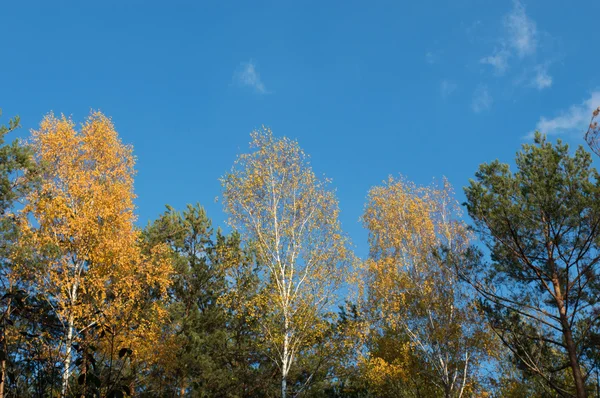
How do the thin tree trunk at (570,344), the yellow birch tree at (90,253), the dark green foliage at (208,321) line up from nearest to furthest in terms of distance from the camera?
1. the thin tree trunk at (570,344)
2. the yellow birch tree at (90,253)
3. the dark green foliage at (208,321)

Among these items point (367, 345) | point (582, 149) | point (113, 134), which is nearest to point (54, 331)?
point (113, 134)

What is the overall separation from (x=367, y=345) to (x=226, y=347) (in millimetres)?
5249

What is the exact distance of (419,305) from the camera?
17.1 meters

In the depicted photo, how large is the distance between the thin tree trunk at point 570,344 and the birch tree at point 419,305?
325 cm

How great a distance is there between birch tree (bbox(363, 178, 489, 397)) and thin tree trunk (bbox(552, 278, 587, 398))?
3.25 meters

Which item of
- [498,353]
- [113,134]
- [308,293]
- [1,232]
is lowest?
[498,353]

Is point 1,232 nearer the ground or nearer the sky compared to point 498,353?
nearer the sky

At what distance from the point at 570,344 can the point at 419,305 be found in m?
6.81

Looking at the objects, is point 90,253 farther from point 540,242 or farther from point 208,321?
point 540,242

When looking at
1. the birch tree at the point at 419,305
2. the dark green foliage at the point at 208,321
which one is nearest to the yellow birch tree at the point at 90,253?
the dark green foliage at the point at 208,321

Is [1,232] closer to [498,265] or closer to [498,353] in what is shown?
[498,265]

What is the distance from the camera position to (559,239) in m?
11.5

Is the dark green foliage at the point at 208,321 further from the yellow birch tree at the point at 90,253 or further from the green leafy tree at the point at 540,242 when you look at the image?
the green leafy tree at the point at 540,242

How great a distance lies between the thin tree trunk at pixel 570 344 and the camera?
9773mm
